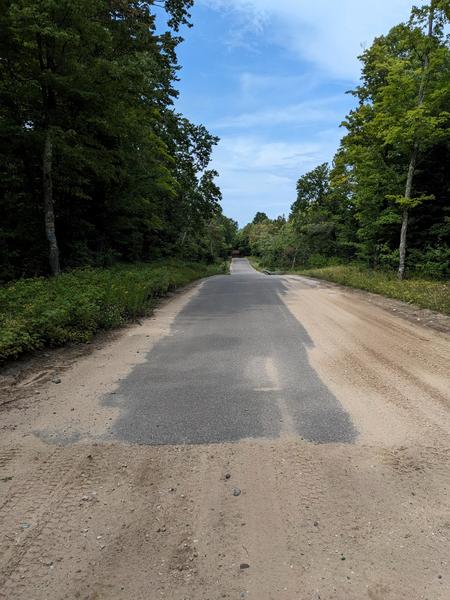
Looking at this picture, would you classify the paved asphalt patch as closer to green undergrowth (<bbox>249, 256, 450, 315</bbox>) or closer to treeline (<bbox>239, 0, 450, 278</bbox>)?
green undergrowth (<bbox>249, 256, 450, 315</bbox>)

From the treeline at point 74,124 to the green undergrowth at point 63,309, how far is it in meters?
2.83

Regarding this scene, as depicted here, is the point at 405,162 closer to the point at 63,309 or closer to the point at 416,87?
the point at 416,87

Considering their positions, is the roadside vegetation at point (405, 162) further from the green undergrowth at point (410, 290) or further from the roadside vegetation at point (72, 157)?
the roadside vegetation at point (72, 157)

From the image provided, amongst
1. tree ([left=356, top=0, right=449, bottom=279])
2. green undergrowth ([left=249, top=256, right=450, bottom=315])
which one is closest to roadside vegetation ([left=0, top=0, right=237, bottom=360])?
green undergrowth ([left=249, top=256, right=450, bottom=315])

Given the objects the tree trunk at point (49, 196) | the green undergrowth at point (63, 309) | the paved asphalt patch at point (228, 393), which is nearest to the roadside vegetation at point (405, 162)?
the paved asphalt patch at point (228, 393)

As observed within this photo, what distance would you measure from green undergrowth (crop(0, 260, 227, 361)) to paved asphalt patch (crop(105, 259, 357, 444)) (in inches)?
55.8

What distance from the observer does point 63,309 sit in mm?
6438

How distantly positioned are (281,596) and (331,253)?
4095 cm

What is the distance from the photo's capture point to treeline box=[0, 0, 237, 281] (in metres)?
9.20

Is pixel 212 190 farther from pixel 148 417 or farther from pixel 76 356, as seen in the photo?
pixel 148 417

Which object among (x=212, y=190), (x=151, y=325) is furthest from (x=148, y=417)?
(x=212, y=190)

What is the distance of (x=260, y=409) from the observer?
390 cm

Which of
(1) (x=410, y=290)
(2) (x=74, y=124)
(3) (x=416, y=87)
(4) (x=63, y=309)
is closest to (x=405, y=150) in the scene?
(3) (x=416, y=87)

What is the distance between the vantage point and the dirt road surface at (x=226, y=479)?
6.57 feet
